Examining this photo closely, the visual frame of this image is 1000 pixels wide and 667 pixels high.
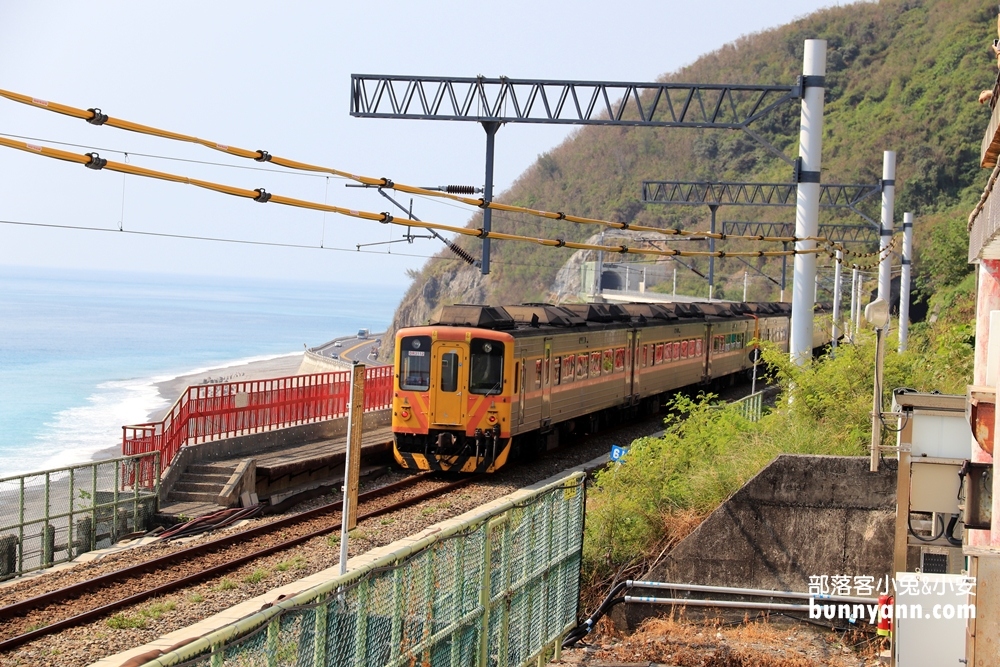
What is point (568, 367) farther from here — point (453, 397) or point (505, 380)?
point (453, 397)

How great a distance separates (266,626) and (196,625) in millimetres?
5924

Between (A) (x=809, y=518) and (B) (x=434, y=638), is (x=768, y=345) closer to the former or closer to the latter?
(A) (x=809, y=518)

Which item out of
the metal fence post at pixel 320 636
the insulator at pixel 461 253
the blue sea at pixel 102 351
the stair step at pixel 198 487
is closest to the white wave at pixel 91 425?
the blue sea at pixel 102 351

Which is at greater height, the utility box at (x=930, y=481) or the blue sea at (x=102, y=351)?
the utility box at (x=930, y=481)

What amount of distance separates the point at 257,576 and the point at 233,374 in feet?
213

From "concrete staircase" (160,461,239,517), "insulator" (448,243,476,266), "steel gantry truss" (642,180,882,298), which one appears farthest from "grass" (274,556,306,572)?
"steel gantry truss" (642,180,882,298)

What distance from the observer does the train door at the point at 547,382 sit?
19672mm

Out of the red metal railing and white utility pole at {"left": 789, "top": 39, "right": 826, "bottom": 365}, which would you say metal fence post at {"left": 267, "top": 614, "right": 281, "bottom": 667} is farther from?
white utility pole at {"left": 789, "top": 39, "right": 826, "bottom": 365}

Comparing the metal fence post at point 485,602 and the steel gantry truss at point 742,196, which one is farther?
the steel gantry truss at point 742,196

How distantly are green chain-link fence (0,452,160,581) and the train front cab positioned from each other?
4.03 metres

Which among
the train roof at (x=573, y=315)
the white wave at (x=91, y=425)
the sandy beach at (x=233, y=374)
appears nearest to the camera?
the train roof at (x=573, y=315)

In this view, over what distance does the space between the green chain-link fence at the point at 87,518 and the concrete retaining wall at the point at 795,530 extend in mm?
7574

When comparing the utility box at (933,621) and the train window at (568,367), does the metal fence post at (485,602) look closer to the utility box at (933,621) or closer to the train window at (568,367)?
the utility box at (933,621)

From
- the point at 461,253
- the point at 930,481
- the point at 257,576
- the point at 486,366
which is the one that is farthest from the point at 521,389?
the point at 930,481
